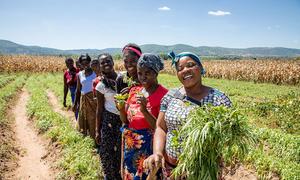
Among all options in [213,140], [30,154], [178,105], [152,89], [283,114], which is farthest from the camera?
[283,114]

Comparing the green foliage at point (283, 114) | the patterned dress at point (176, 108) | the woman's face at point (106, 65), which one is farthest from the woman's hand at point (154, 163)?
the green foliage at point (283, 114)

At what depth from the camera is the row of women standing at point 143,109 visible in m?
2.32

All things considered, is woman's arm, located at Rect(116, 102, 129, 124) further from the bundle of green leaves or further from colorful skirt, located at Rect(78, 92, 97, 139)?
colorful skirt, located at Rect(78, 92, 97, 139)

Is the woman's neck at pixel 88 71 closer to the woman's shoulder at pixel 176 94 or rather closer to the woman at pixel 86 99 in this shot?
the woman at pixel 86 99

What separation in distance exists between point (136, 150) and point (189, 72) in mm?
1138

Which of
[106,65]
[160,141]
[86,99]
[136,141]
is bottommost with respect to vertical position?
[86,99]

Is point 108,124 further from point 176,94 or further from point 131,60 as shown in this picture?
point 176,94

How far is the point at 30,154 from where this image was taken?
706 cm

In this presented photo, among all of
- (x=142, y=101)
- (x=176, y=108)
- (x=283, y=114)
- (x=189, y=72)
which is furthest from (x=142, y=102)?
(x=283, y=114)

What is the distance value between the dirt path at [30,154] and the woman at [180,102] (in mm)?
3952

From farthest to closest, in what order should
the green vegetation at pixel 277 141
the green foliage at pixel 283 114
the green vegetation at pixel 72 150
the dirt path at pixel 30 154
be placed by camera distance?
the green foliage at pixel 283 114, the dirt path at pixel 30 154, the green vegetation at pixel 72 150, the green vegetation at pixel 277 141

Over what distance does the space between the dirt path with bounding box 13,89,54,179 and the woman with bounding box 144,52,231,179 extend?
395 cm

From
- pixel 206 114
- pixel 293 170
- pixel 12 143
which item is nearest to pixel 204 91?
pixel 206 114

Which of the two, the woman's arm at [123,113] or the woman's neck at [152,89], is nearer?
the woman's neck at [152,89]
